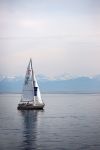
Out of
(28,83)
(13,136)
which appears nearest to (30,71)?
(28,83)

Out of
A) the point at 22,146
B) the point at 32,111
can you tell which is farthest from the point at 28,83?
the point at 22,146

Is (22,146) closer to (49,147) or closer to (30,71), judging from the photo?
(49,147)

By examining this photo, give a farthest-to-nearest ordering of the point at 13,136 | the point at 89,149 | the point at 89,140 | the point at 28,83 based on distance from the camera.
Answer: the point at 28,83
the point at 13,136
the point at 89,140
the point at 89,149

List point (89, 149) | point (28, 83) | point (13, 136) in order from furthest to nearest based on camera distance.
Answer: point (28, 83) → point (13, 136) → point (89, 149)

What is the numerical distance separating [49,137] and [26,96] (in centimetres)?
1906

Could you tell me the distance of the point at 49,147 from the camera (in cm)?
1675

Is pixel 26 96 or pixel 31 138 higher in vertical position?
Result: pixel 26 96

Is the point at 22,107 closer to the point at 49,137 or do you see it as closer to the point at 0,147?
the point at 49,137

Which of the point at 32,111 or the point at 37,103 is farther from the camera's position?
the point at 32,111

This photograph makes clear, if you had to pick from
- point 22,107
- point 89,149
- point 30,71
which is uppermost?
point 30,71

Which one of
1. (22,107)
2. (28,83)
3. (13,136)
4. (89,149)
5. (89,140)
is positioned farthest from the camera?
(22,107)

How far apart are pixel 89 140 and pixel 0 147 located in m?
4.33

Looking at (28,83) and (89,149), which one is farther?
(28,83)

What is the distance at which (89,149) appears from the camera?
1627 centimetres
